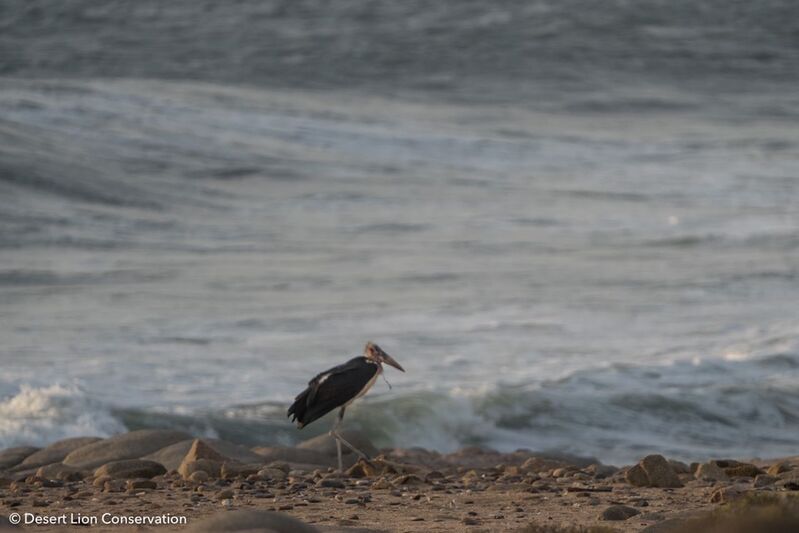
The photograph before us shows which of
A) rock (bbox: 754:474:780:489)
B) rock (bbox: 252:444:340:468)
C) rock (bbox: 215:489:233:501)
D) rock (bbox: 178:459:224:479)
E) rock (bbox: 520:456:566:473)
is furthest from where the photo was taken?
rock (bbox: 252:444:340:468)

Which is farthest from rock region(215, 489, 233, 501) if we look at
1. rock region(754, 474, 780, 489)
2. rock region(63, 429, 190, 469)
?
rock region(754, 474, 780, 489)

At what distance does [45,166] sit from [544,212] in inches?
298

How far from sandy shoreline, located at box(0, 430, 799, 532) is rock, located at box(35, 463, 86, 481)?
0.03ft

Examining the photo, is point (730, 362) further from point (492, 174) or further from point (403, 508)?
point (492, 174)

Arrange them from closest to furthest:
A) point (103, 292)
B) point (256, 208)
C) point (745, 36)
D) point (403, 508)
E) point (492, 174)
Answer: point (403, 508) → point (103, 292) → point (256, 208) → point (492, 174) → point (745, 36)

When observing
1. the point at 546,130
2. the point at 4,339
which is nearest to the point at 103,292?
the point at 4,339

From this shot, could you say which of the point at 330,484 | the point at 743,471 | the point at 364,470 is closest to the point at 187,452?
the point at 364,470

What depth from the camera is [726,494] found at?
20.2 ft

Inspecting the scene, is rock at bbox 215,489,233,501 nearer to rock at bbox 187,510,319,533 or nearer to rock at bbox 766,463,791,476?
rock at bbox 187,510,319,533

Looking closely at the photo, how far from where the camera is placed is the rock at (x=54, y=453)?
827 cm

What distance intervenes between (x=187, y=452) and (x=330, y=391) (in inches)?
38.1

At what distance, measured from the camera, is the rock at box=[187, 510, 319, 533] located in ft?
13.8

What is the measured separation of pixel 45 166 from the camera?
22.4 metres

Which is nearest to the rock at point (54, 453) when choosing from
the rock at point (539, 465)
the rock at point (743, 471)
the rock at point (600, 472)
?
the rock at point (539, 465)
